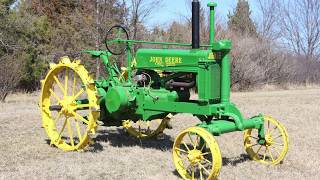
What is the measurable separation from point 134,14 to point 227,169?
15.3 meters

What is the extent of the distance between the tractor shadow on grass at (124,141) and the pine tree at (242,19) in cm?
2567

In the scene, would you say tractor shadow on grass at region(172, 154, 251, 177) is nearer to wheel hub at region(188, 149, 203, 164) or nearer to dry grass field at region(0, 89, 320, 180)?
dry grass field at region(0, 89, 320, 180)

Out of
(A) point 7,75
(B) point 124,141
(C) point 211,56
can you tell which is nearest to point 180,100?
(C) point 211,56

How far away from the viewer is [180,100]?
21.6 feet

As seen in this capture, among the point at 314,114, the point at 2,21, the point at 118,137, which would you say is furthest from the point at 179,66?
the point at 2,21

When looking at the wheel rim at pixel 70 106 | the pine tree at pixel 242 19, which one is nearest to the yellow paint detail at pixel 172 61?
the wheel rim at pixel 70 106

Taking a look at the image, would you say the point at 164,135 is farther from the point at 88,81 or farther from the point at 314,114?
the point at 314,114

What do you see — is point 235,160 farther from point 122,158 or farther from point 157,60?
point 157,60

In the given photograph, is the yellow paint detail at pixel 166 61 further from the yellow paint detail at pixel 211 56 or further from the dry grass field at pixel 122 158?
the dry grass field at pixel 122 158

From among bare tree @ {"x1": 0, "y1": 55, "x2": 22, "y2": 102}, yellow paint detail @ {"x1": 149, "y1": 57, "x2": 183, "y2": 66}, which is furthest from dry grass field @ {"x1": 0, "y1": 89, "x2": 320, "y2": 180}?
bare tree @ {"x1": 0, "y1": 55, "x2": 22, "y2": 102}

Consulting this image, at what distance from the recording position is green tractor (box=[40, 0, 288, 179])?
5.57 m

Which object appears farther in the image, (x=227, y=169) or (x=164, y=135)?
(x=164, y=135)

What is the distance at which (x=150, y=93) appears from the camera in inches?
260

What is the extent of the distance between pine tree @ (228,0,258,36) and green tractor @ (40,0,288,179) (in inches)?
1054
